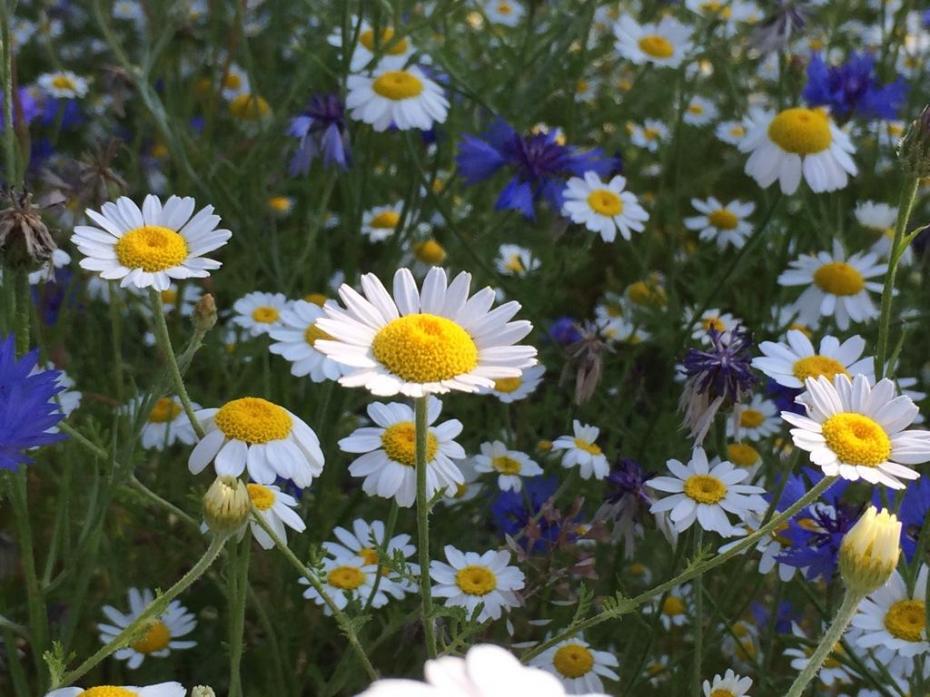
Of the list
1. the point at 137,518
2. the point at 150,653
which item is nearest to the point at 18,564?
the point at 137,518

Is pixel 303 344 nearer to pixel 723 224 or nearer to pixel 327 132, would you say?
pixel 327 132

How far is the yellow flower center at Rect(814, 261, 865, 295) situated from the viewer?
4.95 ft

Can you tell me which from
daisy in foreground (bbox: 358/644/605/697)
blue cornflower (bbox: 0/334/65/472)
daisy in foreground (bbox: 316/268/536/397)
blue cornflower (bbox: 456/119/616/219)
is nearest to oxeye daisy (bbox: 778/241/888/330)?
blue cornflower (bbox: 456/119/616/219)

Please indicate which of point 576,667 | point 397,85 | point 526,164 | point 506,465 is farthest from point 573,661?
point 397,85

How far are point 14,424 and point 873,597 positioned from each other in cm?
75

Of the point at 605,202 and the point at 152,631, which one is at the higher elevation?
the point at 605,202

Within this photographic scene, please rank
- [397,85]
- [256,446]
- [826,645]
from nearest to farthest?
[826,645] → [256,446] → [397,85]

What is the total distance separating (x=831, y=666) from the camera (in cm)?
127

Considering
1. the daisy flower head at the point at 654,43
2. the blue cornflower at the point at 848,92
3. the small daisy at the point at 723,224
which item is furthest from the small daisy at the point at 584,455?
the blue cornflower at the point at 848,92

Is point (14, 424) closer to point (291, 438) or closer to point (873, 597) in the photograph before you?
point (291, 438)

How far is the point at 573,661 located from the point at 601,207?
635mm

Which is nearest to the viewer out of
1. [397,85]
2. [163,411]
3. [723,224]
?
[163,411]

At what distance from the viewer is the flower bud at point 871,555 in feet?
2.40

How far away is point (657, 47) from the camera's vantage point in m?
1.91
